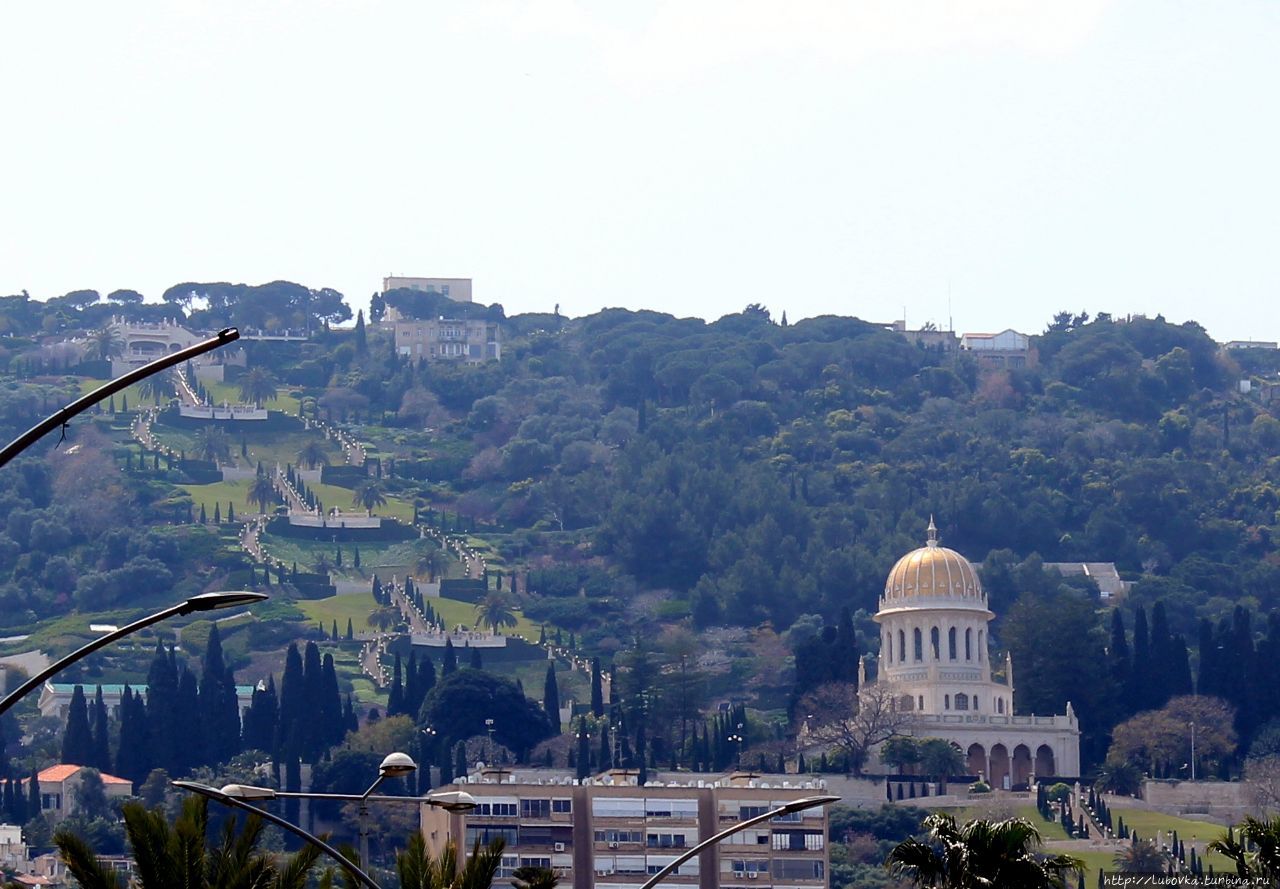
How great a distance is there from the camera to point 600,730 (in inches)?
6545

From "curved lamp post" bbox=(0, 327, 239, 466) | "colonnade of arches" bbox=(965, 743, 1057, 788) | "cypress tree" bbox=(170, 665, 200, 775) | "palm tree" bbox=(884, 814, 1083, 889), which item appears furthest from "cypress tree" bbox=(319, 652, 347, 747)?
"curved lamp post" bbox=(0, 327, 239, 466)

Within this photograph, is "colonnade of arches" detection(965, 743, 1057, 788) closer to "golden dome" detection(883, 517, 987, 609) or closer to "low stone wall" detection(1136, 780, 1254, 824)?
"golden dome" detection(883, 517, 987, 609)

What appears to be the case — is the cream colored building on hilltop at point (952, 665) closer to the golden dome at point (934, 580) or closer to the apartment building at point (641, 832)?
the golden dome at point (934, 580)

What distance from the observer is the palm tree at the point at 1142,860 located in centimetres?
12538

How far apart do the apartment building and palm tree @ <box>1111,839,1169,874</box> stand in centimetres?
1154

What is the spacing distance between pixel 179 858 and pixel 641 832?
90106 millimetres

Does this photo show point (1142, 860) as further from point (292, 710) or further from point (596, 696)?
point (292, 710)

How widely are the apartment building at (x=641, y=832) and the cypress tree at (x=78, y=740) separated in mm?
30091

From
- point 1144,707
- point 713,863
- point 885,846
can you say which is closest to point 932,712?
point 1144,707

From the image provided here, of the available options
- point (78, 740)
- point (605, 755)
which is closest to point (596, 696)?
point (605, 755)

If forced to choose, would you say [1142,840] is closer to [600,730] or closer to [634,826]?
[634,826]

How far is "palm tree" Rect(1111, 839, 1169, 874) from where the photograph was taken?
4936 inches

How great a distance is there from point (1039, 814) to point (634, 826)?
705 inches

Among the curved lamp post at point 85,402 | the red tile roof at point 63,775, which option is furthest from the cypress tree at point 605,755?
A: the curved lamp post at point 85,402
